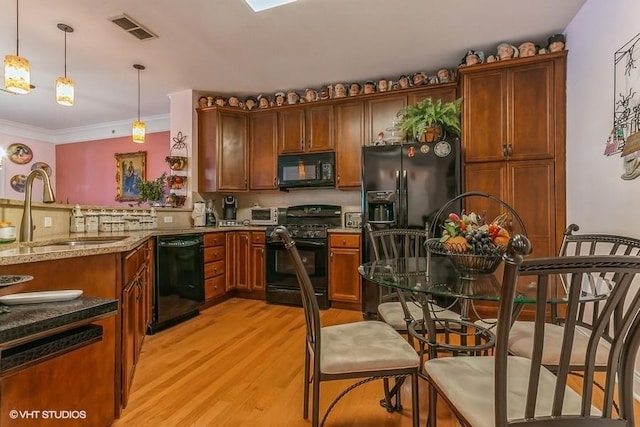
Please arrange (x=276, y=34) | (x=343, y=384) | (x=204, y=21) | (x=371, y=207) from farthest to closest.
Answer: (x=371, y=207)
(x=276, y=34)
(x=204, y=21)
(x=343, y=384)

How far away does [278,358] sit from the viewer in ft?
7.61

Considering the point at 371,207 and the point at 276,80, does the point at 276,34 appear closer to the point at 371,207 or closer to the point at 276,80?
the point at 276,80

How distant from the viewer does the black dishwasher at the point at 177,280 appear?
9.26 feet

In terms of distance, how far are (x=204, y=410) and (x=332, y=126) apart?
318 cm

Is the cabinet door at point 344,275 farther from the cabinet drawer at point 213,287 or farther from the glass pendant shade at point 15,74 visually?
the glass pendant shade at point 15,74

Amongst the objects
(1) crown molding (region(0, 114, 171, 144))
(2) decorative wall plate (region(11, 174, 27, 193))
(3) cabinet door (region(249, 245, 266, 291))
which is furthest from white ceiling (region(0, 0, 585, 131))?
(2) decorative wall plate (region(11, 174, 27, 193))

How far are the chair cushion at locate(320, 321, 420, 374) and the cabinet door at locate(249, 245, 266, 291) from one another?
2.40 metres

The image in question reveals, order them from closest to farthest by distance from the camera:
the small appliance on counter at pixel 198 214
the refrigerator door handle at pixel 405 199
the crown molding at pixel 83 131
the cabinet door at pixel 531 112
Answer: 1. the cabinet door at pixel 531 112
2. the refrigerator door handle at pixel 405 199
3. the small appliance on counter at pixel 198 214
4. the crown molding at pixel 83 131

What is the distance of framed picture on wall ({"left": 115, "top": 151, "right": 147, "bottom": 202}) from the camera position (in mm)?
5574

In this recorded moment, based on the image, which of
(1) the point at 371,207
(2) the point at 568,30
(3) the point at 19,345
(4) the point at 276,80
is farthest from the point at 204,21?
(2) the point at 568,30

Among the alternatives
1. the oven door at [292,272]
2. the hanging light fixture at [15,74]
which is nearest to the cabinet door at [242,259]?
the oven door at [292,272]

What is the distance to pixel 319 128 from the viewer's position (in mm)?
3977

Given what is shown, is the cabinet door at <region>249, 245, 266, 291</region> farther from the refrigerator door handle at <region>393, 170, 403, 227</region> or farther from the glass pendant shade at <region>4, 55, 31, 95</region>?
the glass pendant shade at <region>4, 55, 31, 95</region>

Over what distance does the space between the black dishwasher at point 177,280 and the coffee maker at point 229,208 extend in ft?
3.85
